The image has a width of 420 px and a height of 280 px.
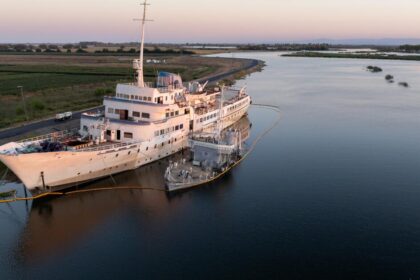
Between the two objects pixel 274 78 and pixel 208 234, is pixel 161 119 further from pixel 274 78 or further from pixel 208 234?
pixel 274 78

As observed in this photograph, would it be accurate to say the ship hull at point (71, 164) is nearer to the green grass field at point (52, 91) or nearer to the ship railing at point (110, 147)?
the ship railing at point (110, 147)

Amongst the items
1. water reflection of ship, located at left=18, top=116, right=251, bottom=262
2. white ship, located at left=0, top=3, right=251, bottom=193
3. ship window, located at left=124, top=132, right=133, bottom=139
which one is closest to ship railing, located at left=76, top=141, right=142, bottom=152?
white ship, located at left=0, top=3, right=251, bottom=193

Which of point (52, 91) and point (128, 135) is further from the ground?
point (52, 91)

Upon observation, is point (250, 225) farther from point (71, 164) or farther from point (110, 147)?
point (71, 164)

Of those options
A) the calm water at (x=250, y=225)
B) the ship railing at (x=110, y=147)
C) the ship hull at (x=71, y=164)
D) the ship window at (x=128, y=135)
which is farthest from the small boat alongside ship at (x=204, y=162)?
the ship window at (x=128, y=135)

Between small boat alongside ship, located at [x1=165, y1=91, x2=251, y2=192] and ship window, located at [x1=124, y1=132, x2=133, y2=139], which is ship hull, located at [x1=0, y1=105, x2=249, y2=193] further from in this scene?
small boat alongside ship, located at [x1=165, y1=91, x2=251, y2=192]

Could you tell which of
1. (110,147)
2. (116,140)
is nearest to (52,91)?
(116,140)
